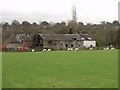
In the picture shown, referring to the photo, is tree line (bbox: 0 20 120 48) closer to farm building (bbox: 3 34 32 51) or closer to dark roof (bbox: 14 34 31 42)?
farm building (bbox: 3 34 32 51)

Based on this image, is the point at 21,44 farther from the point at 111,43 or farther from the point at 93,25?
the point at 93,25

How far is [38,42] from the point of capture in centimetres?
7919

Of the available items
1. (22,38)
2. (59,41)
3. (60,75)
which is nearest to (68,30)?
(59,41)

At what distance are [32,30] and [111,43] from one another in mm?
27507

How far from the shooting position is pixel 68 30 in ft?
304

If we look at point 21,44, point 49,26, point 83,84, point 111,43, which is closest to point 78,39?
point 111,43

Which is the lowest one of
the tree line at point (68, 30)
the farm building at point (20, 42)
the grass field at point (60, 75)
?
the grass field at point (60, 75)

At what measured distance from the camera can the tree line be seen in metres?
84.8

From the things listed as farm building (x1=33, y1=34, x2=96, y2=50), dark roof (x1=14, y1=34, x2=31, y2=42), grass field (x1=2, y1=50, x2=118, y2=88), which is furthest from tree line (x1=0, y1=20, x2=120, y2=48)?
grass field (x1=2, y1=50, x2=118, y2=88)

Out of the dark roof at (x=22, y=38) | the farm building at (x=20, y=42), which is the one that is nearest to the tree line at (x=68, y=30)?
the farm building at (x=20, y=42)

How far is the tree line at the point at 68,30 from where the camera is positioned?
84.8 metres

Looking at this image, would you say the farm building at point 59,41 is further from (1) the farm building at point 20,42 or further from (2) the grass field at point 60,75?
(2) the grass field at point 60,75

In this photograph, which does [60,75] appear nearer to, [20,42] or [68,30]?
[20,42]

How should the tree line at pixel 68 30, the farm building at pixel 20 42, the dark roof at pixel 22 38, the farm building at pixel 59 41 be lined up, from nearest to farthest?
the farm building at pixel 59 41
the farm building at pixel 20 42
the dark roof at pixel 22 38
the tree line at pixel 68 30
